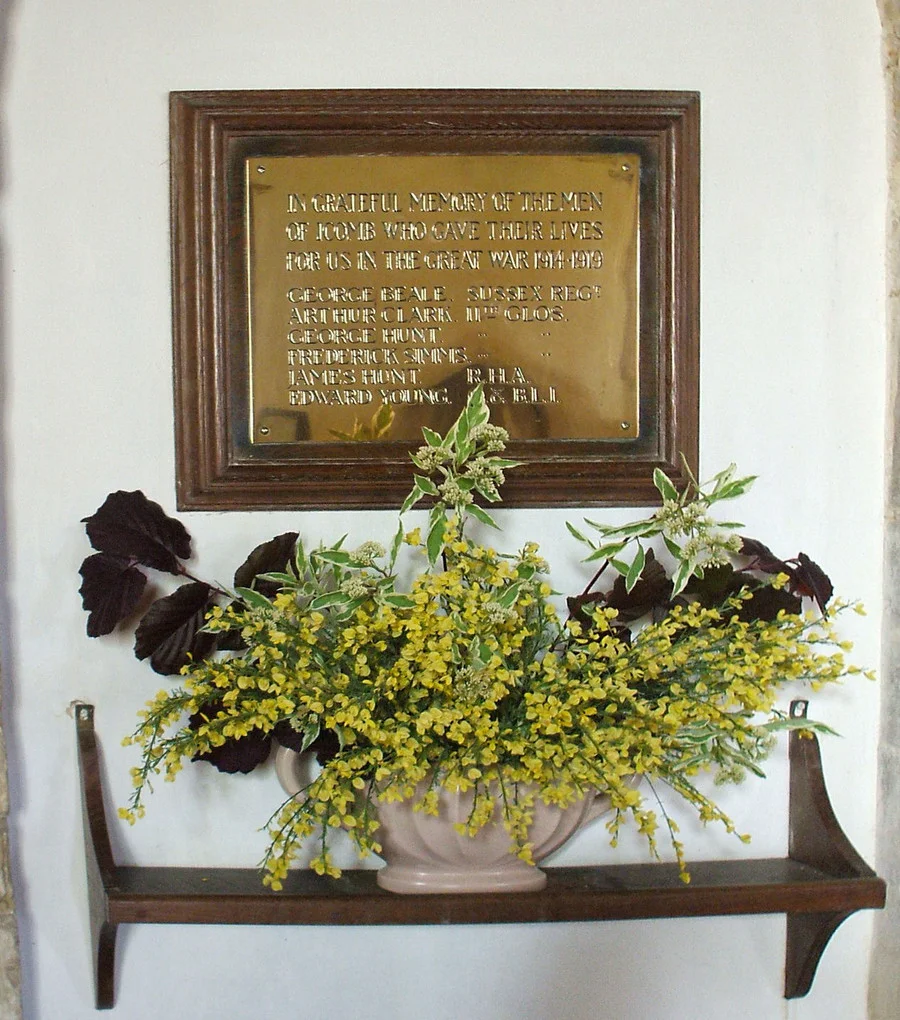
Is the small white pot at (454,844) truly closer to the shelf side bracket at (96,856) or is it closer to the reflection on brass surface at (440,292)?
the shelf side bracket at (96,856)

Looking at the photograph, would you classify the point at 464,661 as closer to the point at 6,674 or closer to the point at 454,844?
the point at 454,844

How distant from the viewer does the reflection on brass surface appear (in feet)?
4.85

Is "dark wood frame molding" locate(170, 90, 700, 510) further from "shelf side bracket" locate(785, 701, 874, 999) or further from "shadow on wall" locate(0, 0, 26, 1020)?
"shelf side bracket" locate(785, 701, 874, 999)

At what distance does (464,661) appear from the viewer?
129 centimetres

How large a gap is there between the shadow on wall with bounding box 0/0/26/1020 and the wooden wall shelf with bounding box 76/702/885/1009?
4.2 inches

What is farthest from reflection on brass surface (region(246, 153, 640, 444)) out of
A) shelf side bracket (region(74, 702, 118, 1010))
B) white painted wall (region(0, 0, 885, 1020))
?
shelf side bracket (region(74, 702, 118, 1010))

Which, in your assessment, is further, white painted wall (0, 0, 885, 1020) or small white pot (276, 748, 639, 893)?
white painted wall (0, 0, 885, 1020)

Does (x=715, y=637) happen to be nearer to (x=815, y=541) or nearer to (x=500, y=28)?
(x=815, y=541)

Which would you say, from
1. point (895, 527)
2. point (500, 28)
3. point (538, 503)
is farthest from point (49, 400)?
point (895, 527)

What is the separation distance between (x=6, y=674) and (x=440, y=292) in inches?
33.3

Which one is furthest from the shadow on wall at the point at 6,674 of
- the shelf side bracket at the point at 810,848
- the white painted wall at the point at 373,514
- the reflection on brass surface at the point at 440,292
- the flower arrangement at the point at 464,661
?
the shelf side bracket at the point at 810,848

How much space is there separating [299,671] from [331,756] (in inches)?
6.2

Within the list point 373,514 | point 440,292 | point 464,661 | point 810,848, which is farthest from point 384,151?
point 810,848

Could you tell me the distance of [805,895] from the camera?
138 centimetres
